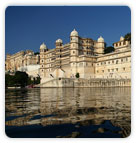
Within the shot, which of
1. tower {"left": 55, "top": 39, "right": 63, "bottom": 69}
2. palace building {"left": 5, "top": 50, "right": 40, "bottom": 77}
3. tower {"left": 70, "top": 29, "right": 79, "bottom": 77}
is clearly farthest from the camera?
palace building {"left": 5, "top": 50, "right": 40, "bottom": 77}

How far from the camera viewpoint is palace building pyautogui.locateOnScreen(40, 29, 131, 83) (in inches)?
1547

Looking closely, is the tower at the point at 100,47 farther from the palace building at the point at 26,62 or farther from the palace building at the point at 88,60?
the palace building at the point at 26,62

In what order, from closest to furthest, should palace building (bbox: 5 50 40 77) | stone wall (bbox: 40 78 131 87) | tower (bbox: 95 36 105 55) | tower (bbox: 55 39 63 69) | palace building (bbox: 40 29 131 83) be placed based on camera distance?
1. stone wall (bbox: 40 78 131 87)
2. palace building (bbox: 40 29 131 83)
3. tower (bbox: 55 39 63 69)
4. tower (bbox: 95 36 105 55)
5. palace building (bbox: 5 50 40 77)

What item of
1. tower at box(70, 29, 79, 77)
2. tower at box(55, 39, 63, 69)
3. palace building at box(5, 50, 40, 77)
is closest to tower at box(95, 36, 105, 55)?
tower at box(70, 29, 79, 77)

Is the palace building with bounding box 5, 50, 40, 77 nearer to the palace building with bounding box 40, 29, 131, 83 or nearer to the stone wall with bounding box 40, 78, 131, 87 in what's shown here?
the palace building with bounding box 40, 29, 131, 83

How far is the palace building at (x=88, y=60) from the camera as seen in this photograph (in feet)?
129

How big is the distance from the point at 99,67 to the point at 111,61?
3931 millimetres

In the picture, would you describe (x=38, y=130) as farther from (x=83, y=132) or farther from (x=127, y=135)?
(x=127, y=135)

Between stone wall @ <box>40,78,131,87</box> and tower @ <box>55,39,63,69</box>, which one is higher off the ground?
tower @ <box>55,39,63,69</box>

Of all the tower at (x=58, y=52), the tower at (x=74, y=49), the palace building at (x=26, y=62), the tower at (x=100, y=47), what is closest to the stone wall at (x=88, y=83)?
the tower at (x=74, y=49)

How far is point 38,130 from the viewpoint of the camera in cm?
403

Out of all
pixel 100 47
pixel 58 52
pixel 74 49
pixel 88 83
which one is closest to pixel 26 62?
pixel 58 52

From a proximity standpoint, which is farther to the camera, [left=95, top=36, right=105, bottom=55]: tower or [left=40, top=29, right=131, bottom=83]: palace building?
[left=95, top=36, right=105, bottom=55]: tower
